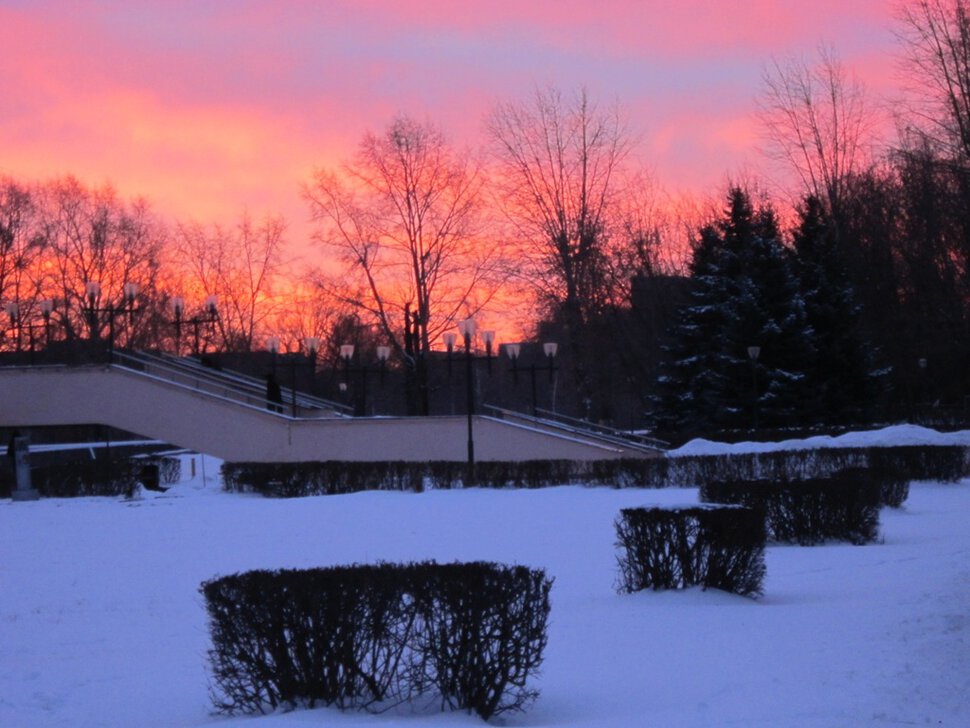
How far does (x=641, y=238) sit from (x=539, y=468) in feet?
101

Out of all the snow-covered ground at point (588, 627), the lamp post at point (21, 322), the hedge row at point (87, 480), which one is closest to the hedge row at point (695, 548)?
the snow-covered ground at point (588, 627)

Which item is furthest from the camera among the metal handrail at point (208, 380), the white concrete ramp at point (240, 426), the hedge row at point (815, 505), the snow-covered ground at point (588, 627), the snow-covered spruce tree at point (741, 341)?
the snow-covered spruce tree at point (741, 341)

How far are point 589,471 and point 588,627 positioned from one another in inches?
666

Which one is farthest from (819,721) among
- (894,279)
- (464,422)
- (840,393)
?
(894,279)

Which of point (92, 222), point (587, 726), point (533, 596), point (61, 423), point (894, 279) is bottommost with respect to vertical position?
point (587, 726)

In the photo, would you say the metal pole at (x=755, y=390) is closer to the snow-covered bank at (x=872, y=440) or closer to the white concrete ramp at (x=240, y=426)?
the white concrete ramp at (x=240, y=426)

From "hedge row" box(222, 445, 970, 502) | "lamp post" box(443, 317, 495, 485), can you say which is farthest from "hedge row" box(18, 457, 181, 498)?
"lamp post" box(443, 317, 495, 485)

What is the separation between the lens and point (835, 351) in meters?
42.6

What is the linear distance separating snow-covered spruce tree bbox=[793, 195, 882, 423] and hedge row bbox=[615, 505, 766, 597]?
31.2m

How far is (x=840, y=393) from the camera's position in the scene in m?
42.1

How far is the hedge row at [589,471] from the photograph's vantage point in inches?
892

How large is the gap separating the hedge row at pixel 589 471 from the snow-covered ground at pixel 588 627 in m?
3.68

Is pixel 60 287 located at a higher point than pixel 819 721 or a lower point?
higher

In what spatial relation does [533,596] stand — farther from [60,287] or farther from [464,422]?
[60,287]
